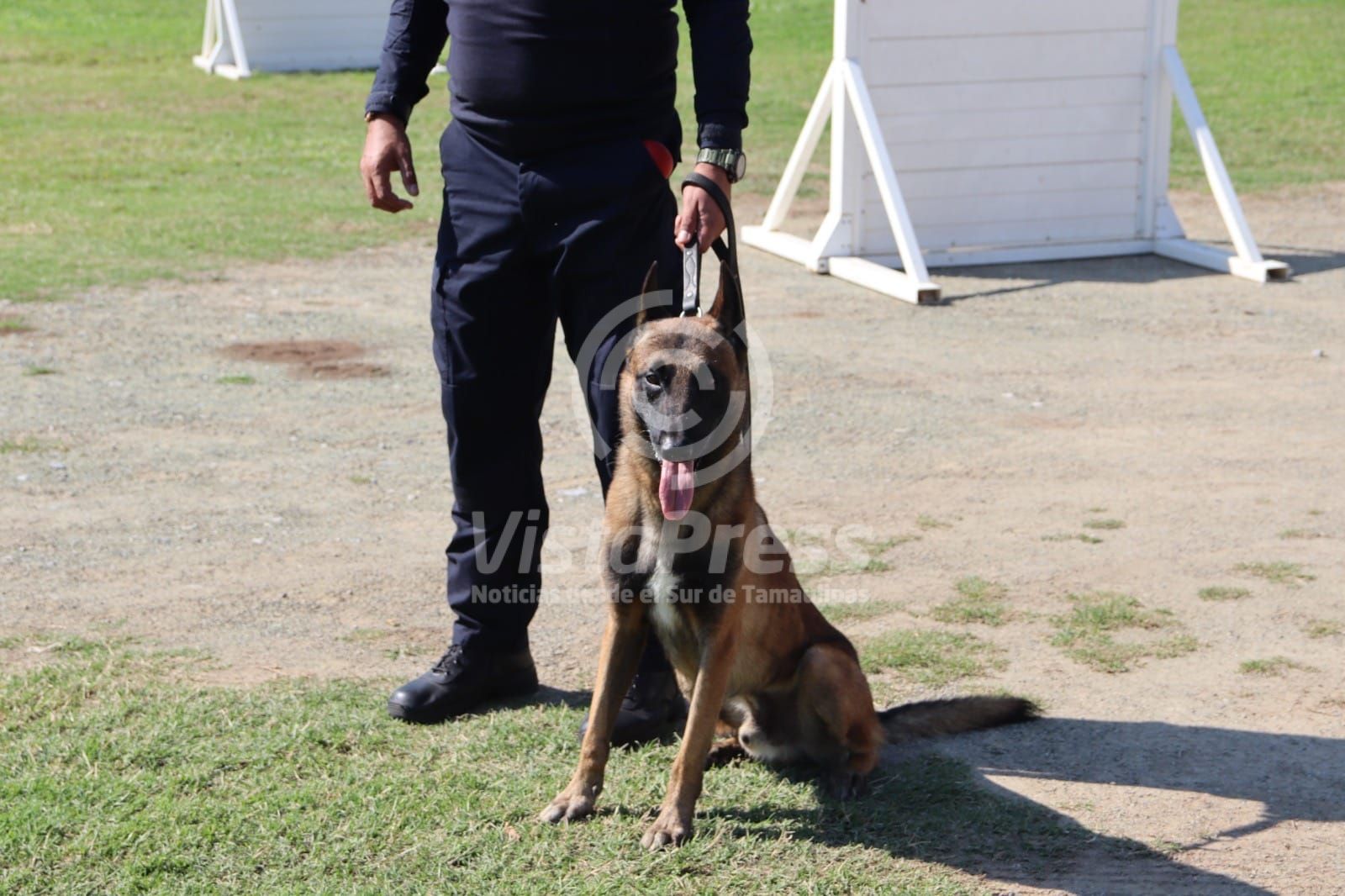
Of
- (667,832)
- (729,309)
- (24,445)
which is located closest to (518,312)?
(729,309)

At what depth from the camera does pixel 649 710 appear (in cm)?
405

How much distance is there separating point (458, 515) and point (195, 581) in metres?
1.37

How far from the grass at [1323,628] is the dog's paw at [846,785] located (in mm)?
1804

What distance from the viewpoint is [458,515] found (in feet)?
13.7

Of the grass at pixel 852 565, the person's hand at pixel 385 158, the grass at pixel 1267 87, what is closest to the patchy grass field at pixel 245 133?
the grass at pixel 1267 87

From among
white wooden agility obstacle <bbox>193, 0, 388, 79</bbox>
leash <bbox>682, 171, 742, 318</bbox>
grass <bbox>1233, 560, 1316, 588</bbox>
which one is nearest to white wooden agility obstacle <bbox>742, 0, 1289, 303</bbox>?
grass <bbox>1233, 560, 1316, 588</bbox>

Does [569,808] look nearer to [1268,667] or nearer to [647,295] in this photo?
[647,295]

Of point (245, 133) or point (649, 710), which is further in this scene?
point (245, 133)

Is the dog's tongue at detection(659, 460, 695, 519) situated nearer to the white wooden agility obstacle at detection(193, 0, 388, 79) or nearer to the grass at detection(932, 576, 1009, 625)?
the grass at detection(932, 576, 1009, 625)

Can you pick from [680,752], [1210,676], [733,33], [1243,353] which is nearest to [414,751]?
[680,752]

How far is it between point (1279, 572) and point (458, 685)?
287 centimetres

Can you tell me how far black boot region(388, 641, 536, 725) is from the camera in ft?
13.4

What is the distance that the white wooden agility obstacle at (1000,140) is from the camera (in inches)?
381

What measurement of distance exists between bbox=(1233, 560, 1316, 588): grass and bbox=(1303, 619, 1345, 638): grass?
291 mm
